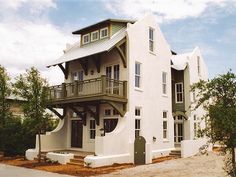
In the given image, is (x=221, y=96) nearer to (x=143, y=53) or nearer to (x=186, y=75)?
(x=143, y=53)

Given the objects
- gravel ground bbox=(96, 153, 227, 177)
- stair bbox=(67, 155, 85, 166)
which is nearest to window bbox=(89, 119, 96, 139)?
stair bbox=(67, 155, 85, 166)

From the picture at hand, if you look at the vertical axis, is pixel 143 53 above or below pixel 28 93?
above

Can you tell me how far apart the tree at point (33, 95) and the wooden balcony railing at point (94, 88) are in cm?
196

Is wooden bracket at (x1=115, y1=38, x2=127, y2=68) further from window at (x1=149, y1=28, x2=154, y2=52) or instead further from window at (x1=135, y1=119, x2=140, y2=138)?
window at (x1=135, y1=119, x2=140, y2=138)

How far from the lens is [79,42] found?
89.9 feet

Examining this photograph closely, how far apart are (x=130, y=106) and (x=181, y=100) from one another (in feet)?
30.7

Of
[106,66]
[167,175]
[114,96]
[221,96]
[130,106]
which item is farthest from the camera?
→ [106,66]

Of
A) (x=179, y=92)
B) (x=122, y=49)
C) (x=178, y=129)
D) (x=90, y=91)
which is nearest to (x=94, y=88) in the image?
(x=90, y=91)

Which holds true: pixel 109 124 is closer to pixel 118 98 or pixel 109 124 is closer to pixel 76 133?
pixel 118 98

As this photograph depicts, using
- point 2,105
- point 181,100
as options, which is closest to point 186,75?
point 181,100

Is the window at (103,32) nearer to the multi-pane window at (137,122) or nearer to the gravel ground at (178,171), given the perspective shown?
the multi-pane window at (137,122)

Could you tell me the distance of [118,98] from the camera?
66.2 feet

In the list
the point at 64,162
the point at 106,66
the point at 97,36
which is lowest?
the point at 64,162

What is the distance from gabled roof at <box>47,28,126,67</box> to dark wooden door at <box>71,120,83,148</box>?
498 centimetres
